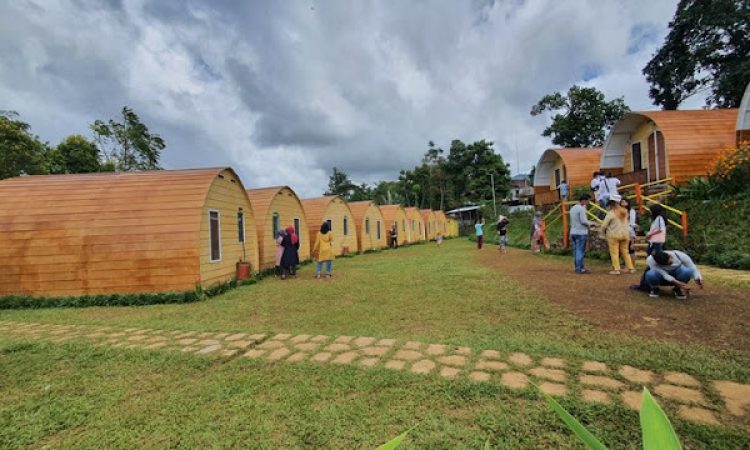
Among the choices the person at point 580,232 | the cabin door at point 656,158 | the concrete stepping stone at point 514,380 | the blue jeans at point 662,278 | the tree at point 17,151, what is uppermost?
the tree at point 17,151

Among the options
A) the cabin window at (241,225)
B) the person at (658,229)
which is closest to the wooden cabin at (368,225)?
the cabin window at (241,225)

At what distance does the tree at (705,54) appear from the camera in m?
20.7

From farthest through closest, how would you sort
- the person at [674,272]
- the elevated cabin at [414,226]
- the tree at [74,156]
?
the elevated cabin at [414,226] < the tree at [74,156] < the person at [674,272]

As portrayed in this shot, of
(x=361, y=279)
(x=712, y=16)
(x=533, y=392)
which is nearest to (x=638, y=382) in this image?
(x=533, y=392)

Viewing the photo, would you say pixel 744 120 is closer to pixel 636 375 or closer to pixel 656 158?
pixel 656 158

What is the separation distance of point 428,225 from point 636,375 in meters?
36.0

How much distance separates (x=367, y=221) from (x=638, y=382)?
21.0 m

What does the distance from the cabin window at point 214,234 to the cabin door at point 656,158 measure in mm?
17222

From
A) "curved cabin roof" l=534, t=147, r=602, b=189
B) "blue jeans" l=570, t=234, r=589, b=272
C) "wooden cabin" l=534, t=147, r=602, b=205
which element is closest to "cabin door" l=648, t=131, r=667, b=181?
"wooden cabin" l=534, t=147, r=602, b=205

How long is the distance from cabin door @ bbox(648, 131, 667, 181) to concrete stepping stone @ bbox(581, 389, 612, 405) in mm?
16324

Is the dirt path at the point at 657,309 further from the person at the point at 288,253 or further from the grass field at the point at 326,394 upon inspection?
the person at the point at 288,253

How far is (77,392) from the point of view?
357cm

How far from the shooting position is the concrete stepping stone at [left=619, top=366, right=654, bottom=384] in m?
3.20

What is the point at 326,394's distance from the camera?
129 inches
